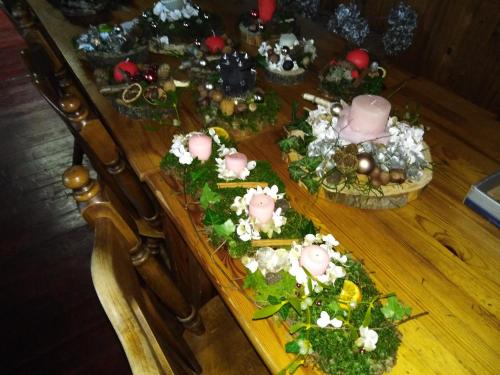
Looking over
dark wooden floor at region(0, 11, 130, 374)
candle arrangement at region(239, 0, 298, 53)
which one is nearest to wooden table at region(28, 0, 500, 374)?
candle arrangement at region(239, 0, 298, 53)

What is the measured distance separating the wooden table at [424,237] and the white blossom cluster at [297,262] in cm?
7

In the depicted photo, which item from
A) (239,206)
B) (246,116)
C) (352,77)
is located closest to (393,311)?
(239,206)

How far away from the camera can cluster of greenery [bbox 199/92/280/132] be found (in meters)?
1.16

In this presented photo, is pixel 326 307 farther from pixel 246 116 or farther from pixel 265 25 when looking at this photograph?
pixel 265 25

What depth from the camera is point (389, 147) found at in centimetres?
100

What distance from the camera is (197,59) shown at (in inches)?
54.6

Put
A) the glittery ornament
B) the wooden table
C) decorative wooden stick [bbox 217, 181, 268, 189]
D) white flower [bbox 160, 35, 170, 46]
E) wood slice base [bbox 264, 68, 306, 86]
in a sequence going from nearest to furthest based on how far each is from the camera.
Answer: the wooden table → decorative wooden stick [bbox 217, 181, 268, 189] → wood slice base [bbox 264, 68, 306, 86] → white flower [bbox 160, 35, 170, 46] → the glittery ornament

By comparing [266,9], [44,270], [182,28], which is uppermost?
[266,9]

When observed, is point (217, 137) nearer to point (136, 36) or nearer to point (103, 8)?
point (136, 36)

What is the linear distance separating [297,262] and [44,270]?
1.50 m

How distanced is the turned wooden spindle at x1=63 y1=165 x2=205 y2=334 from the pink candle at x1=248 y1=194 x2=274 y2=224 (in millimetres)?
248

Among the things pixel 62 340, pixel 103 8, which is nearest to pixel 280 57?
pixel 103 8

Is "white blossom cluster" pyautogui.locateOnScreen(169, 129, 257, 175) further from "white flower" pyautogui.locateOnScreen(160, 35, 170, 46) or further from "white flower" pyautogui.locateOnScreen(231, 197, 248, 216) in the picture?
"white flower" pyautogui.locateOnScreen(160, 35, 170, 46)

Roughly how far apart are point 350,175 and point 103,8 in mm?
1646
